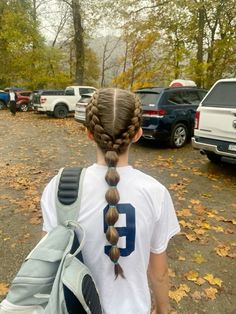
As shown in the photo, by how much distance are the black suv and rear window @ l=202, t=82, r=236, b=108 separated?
96.6 inches

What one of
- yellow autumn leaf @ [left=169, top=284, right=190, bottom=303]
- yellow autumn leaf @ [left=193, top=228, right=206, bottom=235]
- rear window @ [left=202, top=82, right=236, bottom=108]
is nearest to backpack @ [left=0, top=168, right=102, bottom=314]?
yellow autumn leaf @ [left=169, top=284, right=190, bottom=303]

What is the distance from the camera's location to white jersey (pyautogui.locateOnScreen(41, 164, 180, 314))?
4.40 feet

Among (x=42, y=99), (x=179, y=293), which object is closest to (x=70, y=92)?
(x=42, y=99)

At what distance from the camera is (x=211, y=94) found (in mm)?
6945

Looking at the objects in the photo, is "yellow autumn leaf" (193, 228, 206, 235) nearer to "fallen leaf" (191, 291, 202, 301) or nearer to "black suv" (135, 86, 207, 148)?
"fallen leaf" (191, 291, 202, 301)

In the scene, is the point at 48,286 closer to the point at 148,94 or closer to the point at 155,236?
the point at 155,236

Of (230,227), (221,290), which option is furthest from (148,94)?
(221,290)

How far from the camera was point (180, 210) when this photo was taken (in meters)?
5.11

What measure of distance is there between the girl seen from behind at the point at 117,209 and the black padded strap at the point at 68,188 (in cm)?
4

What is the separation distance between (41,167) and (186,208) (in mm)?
4064

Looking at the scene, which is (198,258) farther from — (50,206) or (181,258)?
(50,206)

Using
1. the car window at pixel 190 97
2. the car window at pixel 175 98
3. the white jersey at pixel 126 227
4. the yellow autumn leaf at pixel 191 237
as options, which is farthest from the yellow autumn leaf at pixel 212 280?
the car window at pixel 190 97

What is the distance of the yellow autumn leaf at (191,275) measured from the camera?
3.37 m

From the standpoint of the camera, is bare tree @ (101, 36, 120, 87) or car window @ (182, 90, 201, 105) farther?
bare tree @ (101, 36, 120, 87)
